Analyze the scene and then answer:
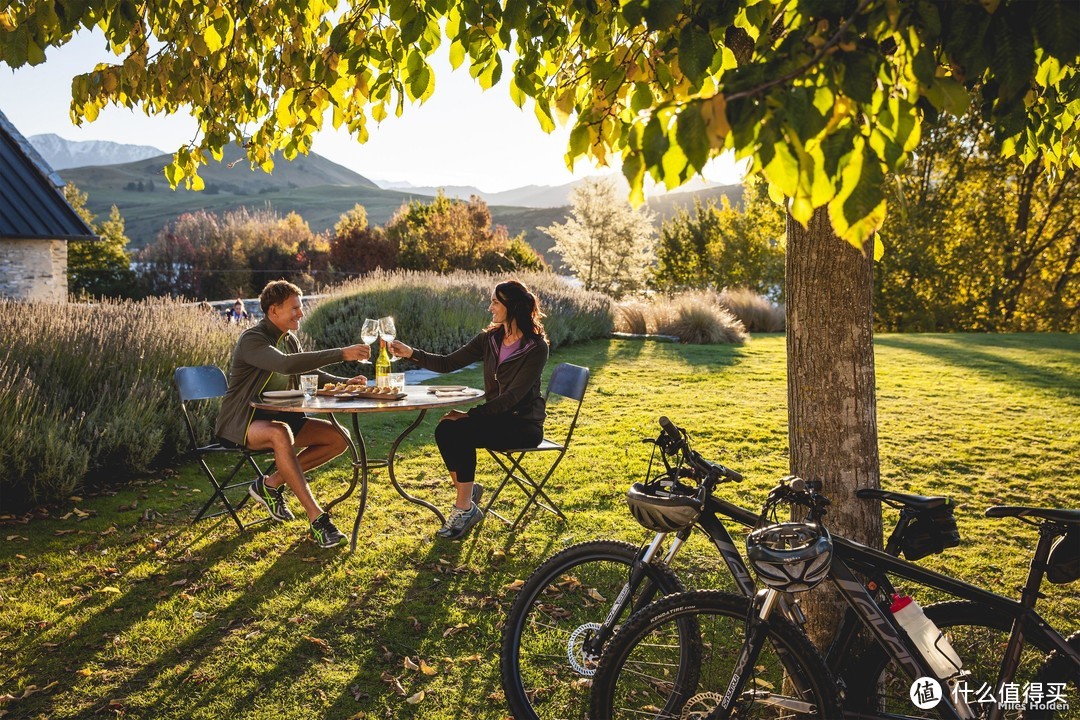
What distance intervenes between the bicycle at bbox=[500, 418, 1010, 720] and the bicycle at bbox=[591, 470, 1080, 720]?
79mm

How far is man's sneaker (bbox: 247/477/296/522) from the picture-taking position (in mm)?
5621

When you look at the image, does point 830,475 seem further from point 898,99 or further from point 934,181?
point 934,181

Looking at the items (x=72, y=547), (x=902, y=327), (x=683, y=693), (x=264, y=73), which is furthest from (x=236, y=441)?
(x=902, y=327)

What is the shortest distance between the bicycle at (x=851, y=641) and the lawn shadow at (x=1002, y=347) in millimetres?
9641

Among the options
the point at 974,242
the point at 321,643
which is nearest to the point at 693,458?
the point at 321,643

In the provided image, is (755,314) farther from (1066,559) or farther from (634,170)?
(634,170)

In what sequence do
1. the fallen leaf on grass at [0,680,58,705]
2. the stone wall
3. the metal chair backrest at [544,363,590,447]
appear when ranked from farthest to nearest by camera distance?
the stone wall
the metal chair backrest at [544,363,590,447]
the fallen leaf on grass at [0,680,58,705]

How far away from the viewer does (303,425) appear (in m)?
5.86

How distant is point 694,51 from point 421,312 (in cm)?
1214

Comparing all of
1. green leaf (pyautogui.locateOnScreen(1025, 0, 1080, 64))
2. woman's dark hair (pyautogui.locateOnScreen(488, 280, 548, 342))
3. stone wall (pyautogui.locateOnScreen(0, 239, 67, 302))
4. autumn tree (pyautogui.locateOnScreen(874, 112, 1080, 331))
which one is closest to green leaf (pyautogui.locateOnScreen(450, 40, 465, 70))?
green leaf (pyautogui.locateOnScreen(1025, 0, 1080, 64))

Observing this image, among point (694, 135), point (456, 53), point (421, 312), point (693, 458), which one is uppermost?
point (456, 53)

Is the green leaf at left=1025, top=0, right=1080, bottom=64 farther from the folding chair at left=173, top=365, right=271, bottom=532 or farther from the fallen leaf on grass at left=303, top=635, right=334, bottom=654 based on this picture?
the folding chair at left=173, top=365, right=271, bottom=532

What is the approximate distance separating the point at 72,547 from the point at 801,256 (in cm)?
500

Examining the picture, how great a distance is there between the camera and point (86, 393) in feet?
23.8
